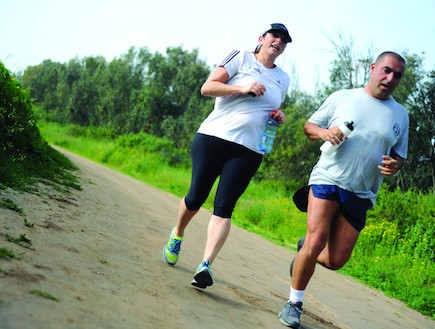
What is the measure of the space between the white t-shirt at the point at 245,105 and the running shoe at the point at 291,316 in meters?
1.29

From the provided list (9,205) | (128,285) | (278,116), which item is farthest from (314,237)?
(9,205)

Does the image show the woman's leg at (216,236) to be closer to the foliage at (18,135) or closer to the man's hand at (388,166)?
the man's hand at (388,166)

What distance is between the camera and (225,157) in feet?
12.9

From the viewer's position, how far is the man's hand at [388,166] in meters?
3.62

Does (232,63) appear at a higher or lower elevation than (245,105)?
higher

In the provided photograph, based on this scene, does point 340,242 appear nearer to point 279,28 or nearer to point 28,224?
point 279,28

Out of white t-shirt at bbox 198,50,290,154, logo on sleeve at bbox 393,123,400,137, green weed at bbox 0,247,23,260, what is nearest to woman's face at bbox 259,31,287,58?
white t-shirt at bbox 198,50,290,154

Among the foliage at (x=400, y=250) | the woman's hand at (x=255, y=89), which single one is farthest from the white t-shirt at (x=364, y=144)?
the foliage at (x=400, y=250)

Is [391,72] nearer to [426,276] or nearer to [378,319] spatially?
[378,319]

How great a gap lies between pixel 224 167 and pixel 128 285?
1.34 metres

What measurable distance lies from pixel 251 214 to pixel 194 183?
39.3 ft

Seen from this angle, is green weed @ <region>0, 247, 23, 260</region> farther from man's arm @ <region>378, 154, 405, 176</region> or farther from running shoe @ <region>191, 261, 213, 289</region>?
man's arm @ <region>378, 154, 405, 176</region>

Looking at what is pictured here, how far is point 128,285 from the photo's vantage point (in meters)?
3.08

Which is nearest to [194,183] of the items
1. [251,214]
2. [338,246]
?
[338,246]
